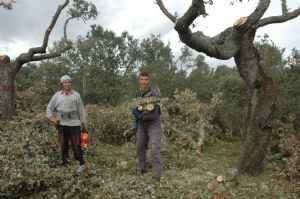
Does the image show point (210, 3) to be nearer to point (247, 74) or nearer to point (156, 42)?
point (247, 74)

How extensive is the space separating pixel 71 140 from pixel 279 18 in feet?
18.7

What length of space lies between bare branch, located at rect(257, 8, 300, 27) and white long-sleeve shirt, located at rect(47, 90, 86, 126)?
14.8ft

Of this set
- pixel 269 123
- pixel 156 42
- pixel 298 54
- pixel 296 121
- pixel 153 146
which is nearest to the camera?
pixel 153 146

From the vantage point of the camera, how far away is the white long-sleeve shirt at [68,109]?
27.7 ft

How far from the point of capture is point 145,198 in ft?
21.7

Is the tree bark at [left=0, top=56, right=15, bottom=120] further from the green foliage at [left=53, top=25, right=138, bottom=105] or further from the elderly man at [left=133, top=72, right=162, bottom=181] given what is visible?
the green foliage at [left=53, top=25, right=138, bottom=105]

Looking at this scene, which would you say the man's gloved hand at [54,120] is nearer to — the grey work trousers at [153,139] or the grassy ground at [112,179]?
the grassy ground at [112,179]

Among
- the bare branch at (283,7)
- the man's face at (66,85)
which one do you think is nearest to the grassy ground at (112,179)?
the man's face at (66,85)

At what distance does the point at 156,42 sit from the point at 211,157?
23213 millimetres

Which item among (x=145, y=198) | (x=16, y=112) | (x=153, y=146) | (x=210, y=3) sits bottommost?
(x=145, y=198)

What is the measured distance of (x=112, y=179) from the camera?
25.9 feet

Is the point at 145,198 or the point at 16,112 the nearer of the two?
the point at 145,198

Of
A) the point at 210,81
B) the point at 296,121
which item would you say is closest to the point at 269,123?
the point at 296,121

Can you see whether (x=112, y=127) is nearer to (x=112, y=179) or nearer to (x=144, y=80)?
(x=112, y=179)
